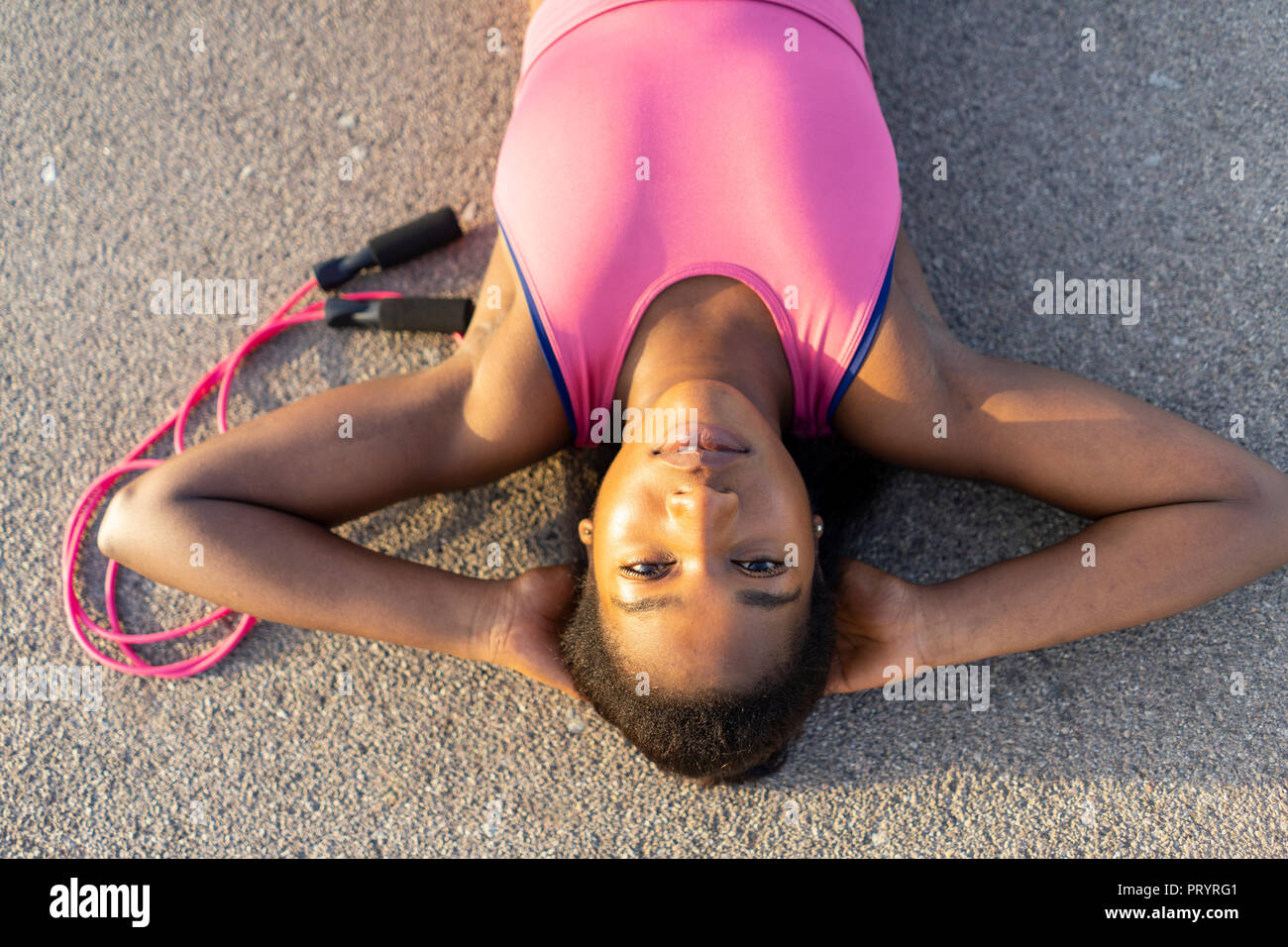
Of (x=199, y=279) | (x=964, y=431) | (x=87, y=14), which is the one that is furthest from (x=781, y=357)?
(x=87, y=14)

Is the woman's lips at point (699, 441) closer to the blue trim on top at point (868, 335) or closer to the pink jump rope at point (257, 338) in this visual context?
the blue trim on top at point (868, 335)

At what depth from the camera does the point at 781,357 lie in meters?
1.00

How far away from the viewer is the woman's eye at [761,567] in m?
0.79

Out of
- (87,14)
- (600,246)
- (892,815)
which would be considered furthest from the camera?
(87,14)

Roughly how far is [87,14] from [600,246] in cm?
98

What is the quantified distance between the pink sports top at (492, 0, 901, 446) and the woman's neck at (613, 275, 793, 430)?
0.05ft

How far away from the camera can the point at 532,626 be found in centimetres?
103

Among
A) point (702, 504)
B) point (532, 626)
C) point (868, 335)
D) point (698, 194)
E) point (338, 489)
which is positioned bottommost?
point (532, 626)

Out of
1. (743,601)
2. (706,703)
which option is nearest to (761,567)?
(743,601)

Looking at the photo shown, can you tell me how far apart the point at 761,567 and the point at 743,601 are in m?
0.04

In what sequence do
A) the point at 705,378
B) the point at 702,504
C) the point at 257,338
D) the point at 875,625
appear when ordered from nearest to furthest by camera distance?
1. the point at 702,504
2. the point at 705,378
3. the point at 875,625
4. the point at 257,338

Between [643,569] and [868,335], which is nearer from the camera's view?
[643,569]

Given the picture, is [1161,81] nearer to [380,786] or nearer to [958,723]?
[958,723]

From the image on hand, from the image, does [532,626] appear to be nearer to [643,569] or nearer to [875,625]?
[643,569]
